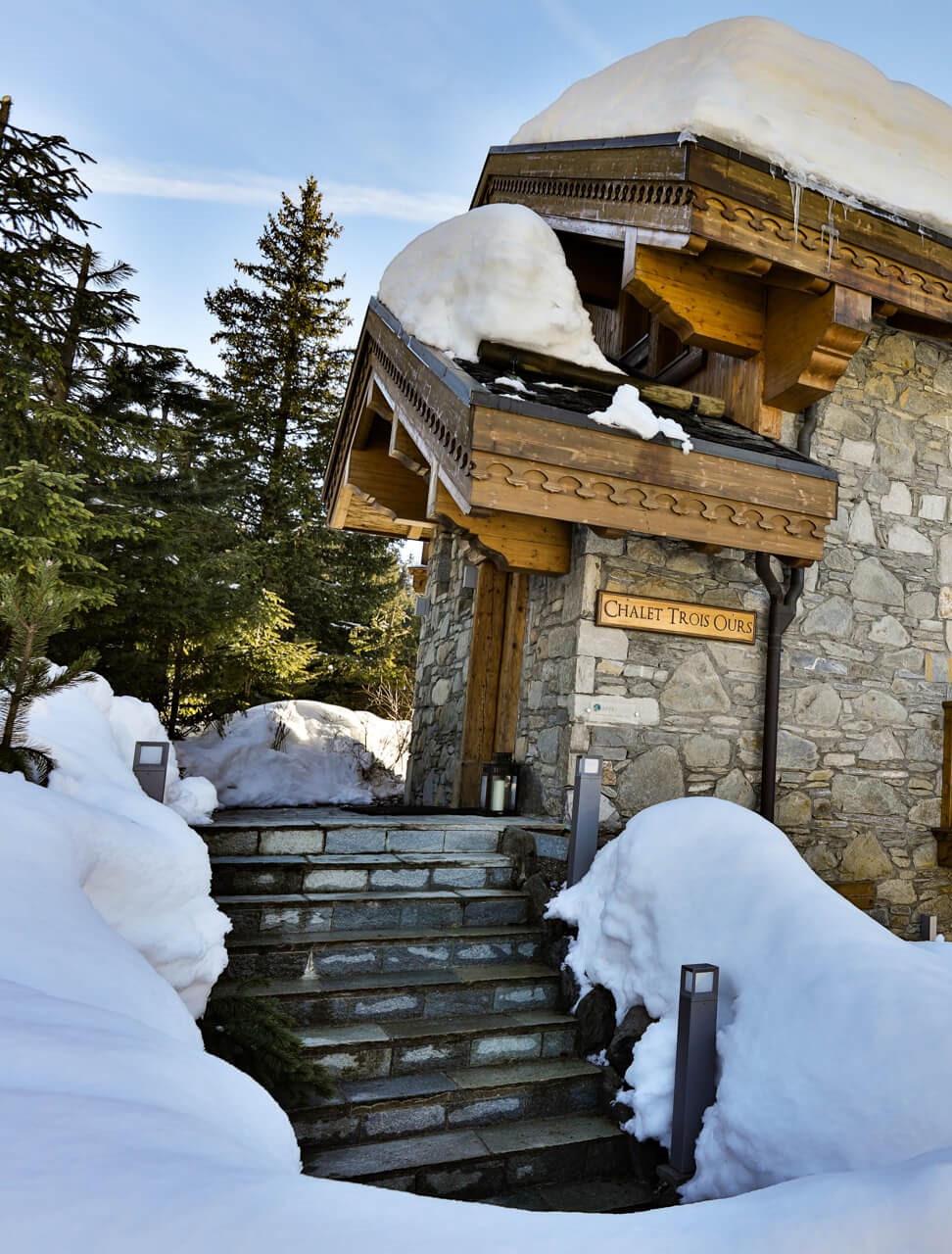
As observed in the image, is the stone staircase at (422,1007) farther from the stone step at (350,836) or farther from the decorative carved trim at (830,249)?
the decorative carved trim at (830,249)

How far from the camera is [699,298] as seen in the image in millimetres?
6156

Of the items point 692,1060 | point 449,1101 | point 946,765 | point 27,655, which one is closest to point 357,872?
point 449,1101

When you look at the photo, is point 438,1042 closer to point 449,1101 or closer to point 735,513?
point 449,1101

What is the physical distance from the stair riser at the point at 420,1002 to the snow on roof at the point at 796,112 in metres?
5.56

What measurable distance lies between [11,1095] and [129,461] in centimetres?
841

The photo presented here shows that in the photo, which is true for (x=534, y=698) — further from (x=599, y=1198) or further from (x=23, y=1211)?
(x=23, y=1211)

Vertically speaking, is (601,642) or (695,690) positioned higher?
(601,642)

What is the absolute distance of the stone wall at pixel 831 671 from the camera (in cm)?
558

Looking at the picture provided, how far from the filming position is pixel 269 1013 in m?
3.16

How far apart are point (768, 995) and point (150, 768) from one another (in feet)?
9.59

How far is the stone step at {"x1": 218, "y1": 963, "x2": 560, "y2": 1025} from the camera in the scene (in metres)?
3.59

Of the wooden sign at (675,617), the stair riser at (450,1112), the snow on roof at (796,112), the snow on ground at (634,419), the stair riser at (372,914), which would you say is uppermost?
the snow on roof at (796,112)

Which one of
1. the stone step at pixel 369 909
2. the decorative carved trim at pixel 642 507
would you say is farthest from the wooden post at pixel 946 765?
the stone step at pixel 369 909

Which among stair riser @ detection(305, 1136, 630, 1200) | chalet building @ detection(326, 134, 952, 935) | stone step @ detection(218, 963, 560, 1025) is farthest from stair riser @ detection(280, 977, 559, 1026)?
chalet building @ detection(326, 134, 952, 935)
